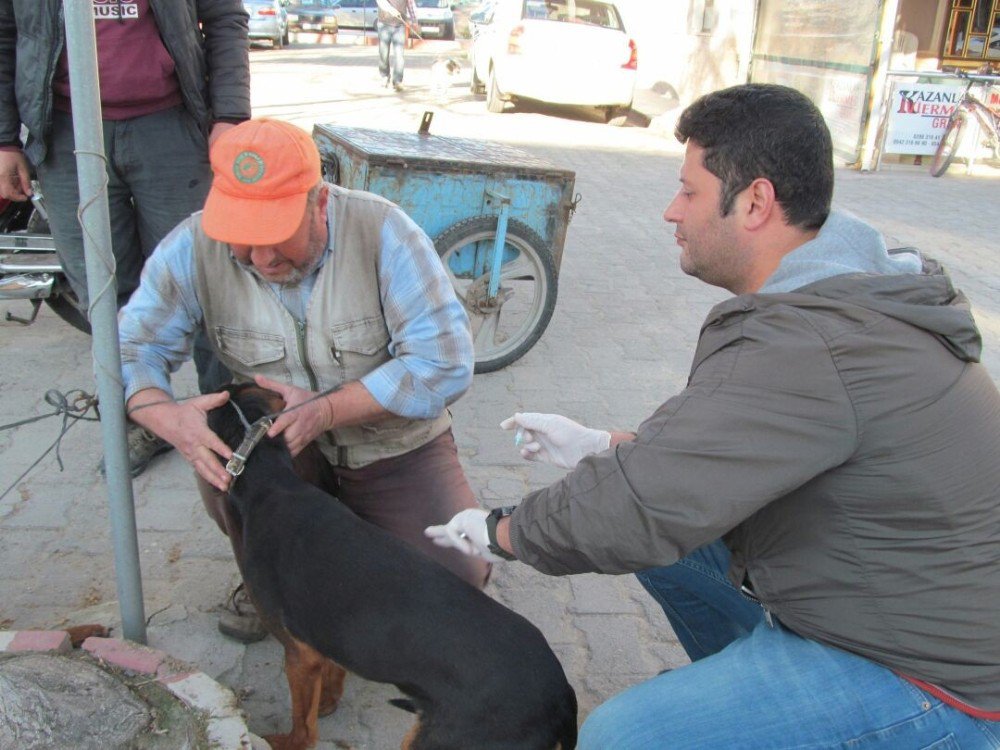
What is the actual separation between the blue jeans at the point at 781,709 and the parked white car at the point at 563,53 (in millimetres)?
13191

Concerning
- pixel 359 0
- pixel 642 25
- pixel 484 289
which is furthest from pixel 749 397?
pixel 359 0

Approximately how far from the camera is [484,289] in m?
4.76

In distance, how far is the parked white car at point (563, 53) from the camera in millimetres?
13992

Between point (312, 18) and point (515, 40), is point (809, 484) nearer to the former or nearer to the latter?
point (515, 40)

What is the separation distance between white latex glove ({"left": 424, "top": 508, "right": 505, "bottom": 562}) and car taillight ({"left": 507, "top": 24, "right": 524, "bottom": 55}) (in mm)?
13034

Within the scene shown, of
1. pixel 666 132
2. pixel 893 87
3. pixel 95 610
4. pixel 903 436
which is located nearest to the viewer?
pixel 903 436

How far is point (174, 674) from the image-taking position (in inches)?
88.1

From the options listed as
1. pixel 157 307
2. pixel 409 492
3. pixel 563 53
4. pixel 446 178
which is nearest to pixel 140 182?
pixel 157 307

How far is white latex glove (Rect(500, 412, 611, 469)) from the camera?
92.4 inches

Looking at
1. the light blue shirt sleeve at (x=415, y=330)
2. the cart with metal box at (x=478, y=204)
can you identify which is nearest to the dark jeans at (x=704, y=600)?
the light blue shirt sleeve at (x=415, y=330)

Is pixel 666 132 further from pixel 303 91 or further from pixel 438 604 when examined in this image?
pixel 438 604

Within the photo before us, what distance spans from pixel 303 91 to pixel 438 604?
1584cm

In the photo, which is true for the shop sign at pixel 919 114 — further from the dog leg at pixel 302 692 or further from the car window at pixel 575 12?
the dog leg at pixel 302 692

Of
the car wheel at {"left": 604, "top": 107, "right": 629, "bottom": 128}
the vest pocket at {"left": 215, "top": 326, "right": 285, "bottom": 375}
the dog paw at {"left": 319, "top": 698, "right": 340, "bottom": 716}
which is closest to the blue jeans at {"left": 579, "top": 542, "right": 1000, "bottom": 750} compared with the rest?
the dog paw at {"left": 319, "top": 698, "right": 340, "bottom": 716}
